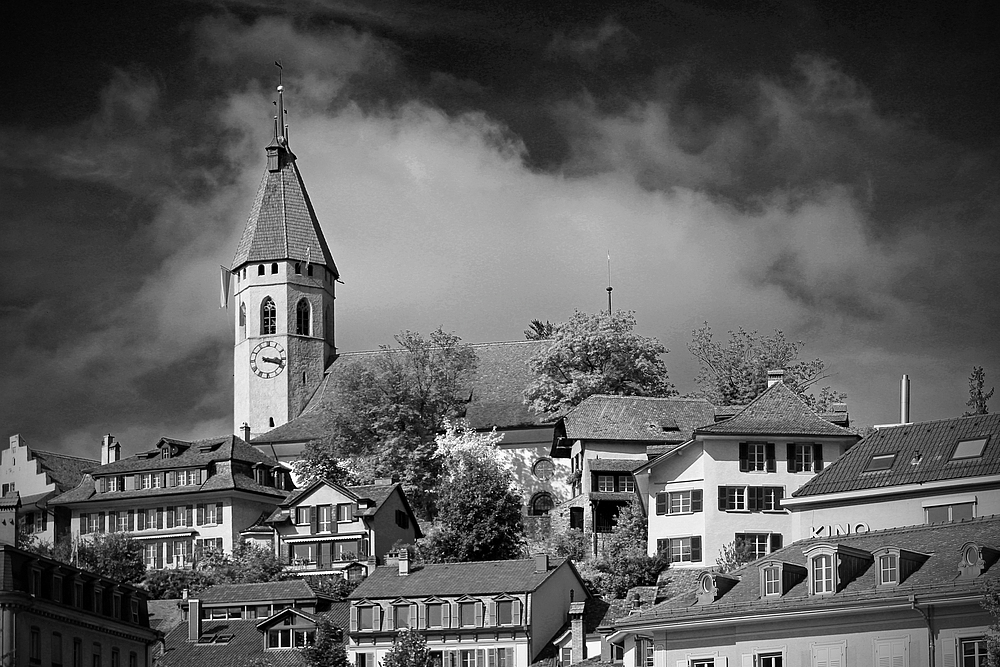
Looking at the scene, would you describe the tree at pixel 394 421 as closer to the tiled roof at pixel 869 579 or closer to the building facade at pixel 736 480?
the building facade at pixel 736 480

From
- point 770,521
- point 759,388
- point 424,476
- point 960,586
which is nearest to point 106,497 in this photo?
point 424,476

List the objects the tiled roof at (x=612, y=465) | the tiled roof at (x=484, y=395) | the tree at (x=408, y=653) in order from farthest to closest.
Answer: the tiled roof at (x=484, y=395)
the tiled roof at (x=612, y=465)
the tree at (x=408, y=653)

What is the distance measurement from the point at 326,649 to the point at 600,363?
35534mm

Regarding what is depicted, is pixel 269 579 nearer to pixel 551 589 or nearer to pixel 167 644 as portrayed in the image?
pixel 167 644

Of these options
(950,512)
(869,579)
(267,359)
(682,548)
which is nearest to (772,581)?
(869,579)

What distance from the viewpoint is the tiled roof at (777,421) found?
88.8 metres

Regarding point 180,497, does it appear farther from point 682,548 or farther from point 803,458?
point 803,458

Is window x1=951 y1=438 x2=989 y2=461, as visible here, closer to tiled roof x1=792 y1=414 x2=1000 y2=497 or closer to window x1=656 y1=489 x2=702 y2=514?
tiled roof x1=792 y1=414 x2=1000 y2=497

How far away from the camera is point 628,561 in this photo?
89.5 metres

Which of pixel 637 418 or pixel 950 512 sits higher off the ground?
pixel 637 418

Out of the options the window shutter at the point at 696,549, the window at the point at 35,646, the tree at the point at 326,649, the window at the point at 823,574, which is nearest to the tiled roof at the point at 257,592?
the tree at the point at 326,649

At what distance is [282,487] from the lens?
118 m

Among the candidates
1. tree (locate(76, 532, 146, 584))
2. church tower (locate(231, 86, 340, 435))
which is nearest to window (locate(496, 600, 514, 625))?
tree (locate(76, 532, 146, 584))

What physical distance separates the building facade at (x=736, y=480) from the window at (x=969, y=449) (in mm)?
15033
